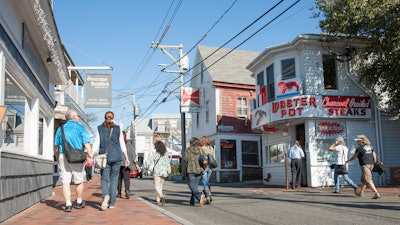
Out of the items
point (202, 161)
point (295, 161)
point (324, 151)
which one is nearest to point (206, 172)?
point (202, 161)

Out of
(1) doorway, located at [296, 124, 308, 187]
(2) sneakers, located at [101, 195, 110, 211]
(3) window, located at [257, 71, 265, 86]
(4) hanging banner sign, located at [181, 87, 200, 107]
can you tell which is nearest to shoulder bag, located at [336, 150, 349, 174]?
(1) doorway, located at [296, 124, 308, 187]

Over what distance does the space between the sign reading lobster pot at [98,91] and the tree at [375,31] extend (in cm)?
1120

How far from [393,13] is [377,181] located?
704cm

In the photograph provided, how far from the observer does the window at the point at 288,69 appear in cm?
1898

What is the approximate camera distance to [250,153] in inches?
1088

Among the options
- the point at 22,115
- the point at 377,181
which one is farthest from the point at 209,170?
the point at 377,181

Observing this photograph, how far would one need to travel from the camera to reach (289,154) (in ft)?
56.4

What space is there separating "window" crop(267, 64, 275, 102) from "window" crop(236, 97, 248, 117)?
Answer: 7104 mm

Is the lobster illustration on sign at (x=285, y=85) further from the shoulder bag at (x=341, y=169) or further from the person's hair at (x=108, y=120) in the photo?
the person's hair at (x=108, y=120)

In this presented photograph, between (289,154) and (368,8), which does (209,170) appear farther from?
(368,8)

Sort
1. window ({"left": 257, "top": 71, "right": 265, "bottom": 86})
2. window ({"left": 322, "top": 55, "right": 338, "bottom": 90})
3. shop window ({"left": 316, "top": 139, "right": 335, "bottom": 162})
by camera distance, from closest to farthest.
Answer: shop window ({"left": 316, "top": 139, "right": 335, "bottom": 162})
window ({"left": 322, "top": 55, "right": 338, "bottom": 90})
window ({"left": 257, "top": 71, "right": 265, "bottom": 86})

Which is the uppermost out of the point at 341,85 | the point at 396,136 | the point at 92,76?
the point at 92,76

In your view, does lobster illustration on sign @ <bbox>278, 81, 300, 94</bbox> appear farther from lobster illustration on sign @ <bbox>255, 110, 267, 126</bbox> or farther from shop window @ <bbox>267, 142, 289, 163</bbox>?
shop window @ <bbox>267, 142, 289, 163</bbox>

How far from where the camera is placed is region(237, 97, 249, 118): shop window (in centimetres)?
2775
